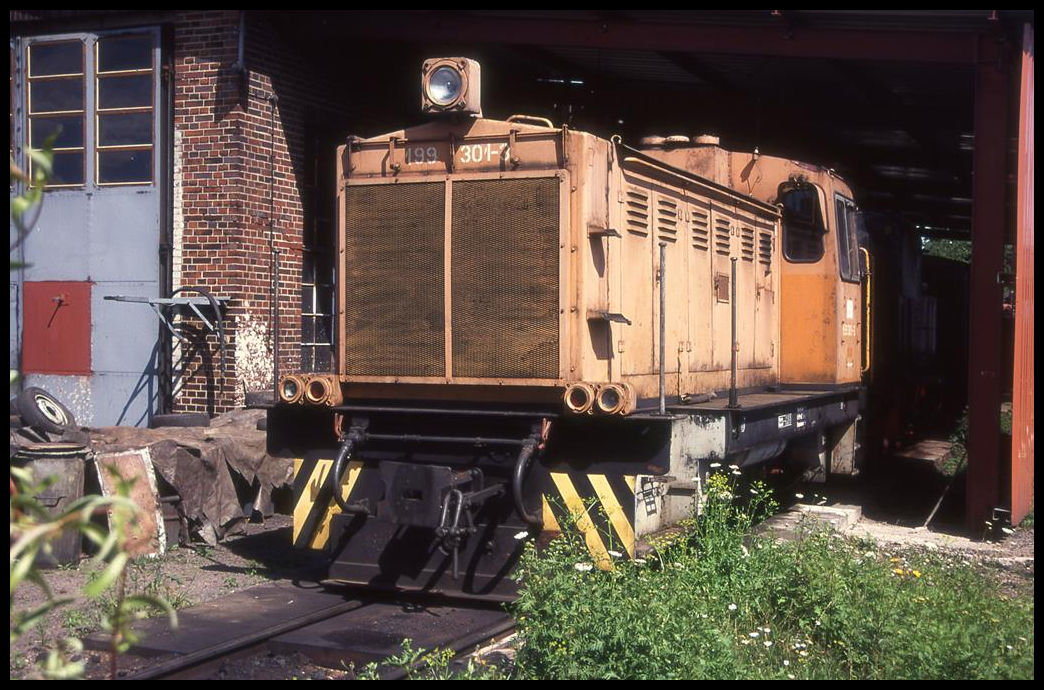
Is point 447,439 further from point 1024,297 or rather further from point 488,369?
point 1024,297

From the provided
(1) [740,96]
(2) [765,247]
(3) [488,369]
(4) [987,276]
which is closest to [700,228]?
(2) [765,247]

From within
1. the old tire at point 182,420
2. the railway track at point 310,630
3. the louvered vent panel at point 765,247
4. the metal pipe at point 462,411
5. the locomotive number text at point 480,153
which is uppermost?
the locomotive number text at point 480,153

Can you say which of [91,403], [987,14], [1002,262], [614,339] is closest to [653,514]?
[614,339]

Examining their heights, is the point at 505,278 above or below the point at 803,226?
below

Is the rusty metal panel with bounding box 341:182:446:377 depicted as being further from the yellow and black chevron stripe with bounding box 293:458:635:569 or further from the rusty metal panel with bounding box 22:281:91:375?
the rusty metal panel with bounding box 22:281:91:375

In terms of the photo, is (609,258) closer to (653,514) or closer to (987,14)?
(653,514)

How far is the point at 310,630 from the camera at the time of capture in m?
6.29

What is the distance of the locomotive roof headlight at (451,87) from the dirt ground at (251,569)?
340cm

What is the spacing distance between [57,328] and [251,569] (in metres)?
5.55

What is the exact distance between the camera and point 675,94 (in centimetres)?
1455

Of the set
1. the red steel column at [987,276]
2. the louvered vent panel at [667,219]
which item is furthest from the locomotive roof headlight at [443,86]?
the red steel column at [987,276]

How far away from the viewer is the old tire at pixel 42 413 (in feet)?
31.4

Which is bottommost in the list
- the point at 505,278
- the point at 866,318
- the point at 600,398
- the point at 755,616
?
Answer: the point at 755,616

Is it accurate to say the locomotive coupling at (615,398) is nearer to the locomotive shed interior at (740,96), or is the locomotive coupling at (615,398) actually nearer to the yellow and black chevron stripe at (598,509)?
the locomotive shed interior at (740,96)
